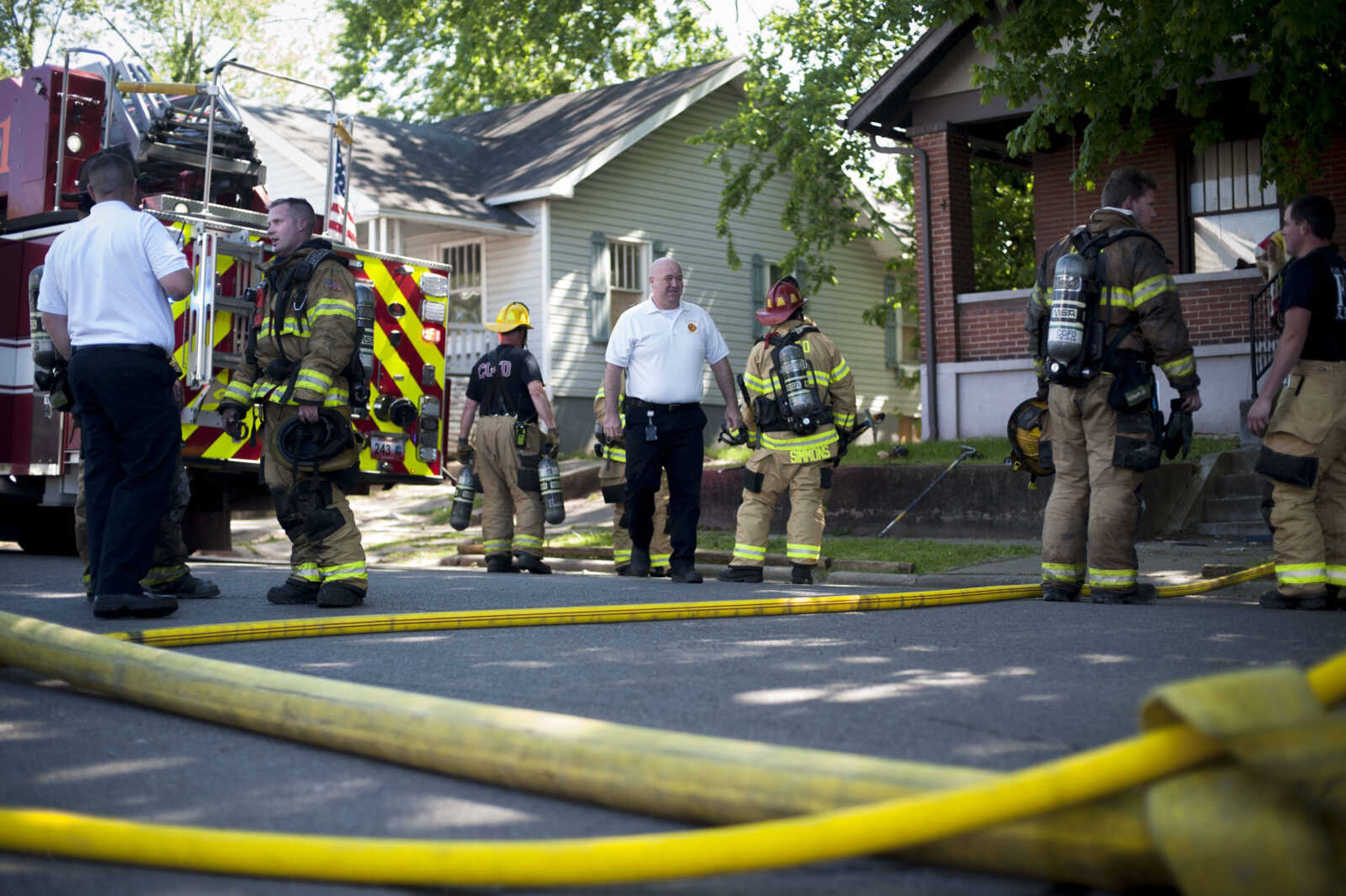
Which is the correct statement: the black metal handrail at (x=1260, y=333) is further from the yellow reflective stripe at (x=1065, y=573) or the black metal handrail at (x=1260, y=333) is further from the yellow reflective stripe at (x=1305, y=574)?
the yellow reflective stripe at (x=1305, y=574)

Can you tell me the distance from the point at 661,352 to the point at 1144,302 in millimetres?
3305

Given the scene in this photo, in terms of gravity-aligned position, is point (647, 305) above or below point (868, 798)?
above

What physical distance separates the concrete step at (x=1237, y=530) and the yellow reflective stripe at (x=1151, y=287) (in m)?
4.59

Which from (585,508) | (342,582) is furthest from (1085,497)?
(585,508)

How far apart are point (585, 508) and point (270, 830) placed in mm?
13753

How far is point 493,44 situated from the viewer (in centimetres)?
3083

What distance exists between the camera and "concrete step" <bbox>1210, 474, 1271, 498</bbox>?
1198 centimetres

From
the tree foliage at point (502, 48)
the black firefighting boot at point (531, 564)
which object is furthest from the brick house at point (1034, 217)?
the tree foliage at point (502, 48)

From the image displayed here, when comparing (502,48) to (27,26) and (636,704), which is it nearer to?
(27,26)

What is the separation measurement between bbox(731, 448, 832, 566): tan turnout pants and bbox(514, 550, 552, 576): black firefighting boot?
6.22 ft

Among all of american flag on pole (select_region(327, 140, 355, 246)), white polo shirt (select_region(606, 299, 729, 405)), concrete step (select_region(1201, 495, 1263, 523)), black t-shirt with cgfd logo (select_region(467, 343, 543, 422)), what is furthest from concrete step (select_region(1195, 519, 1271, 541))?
american flag on pole (select_region(327, 140, 355, 246))

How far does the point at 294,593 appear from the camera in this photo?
738 centimetres

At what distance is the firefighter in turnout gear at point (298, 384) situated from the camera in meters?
7.06

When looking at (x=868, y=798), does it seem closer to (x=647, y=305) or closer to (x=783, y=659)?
(x=783, y=659)
